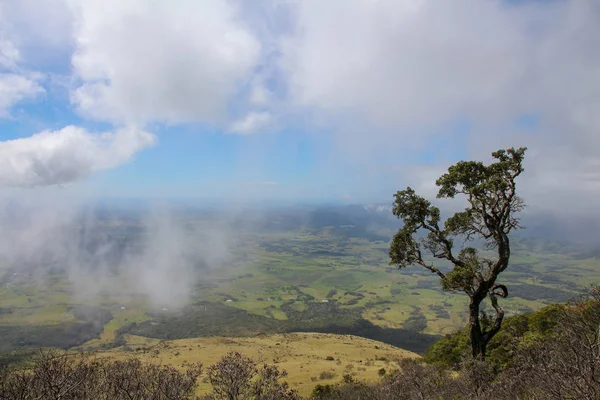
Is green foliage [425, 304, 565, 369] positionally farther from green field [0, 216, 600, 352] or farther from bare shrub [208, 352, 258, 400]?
green field [0, 216, 600, 352]

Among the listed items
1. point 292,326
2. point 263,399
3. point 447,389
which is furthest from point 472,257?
point 292,326

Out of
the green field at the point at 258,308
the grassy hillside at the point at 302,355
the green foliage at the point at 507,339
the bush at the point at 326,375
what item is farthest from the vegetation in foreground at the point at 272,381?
the green field at the point at 258,308

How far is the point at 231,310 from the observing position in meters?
127

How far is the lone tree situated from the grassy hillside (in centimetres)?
1631

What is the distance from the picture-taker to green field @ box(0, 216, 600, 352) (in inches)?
3999

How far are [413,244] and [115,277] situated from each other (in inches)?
8540

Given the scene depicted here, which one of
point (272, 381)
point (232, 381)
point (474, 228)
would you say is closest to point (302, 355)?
point (272, 381)

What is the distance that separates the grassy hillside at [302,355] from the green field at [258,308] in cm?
3816

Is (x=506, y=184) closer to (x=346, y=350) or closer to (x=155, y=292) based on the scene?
(x=346, y=350)

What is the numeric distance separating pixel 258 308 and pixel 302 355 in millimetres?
89890

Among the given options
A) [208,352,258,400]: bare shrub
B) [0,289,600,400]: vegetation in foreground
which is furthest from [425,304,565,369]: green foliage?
[208,352,258,400]: bare shrub

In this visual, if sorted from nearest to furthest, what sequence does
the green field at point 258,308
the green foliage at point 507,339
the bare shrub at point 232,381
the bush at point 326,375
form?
the bare shrub at point 232,381
the green foliage at point 507,339
the bush at point 326,375
the green field at point 258,308

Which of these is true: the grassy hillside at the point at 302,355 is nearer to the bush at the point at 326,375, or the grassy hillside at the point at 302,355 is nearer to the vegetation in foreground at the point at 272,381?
the bush at the point at 326,375

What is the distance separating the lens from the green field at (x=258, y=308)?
333ft
